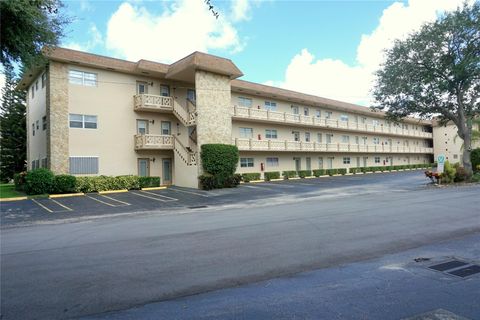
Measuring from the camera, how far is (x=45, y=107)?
23.4 m

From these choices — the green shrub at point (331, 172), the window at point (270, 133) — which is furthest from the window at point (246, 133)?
the green shrub at point (331, 172)

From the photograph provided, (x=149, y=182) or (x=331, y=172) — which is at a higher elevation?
(x=331, y=172)

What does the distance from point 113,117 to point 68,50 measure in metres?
5.31

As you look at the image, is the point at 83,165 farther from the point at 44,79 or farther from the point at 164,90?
the point at 164,90

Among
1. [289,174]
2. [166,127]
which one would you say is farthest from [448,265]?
[289,174]

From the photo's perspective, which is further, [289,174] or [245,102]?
[289,174]

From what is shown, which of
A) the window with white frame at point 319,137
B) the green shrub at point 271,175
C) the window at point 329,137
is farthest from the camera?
the window at point 329,137

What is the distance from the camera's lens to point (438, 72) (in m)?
23.4

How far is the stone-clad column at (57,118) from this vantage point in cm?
2177

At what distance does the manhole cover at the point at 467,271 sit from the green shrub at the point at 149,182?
21037 mm

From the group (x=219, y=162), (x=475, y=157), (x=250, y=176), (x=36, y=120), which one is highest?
(x=36, y=120)

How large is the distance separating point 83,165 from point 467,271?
2306 cm

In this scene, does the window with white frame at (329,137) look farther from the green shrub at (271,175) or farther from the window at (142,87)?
the window at (142,87)

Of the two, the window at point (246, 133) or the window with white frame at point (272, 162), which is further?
the window with white frame at point (272, 162)
